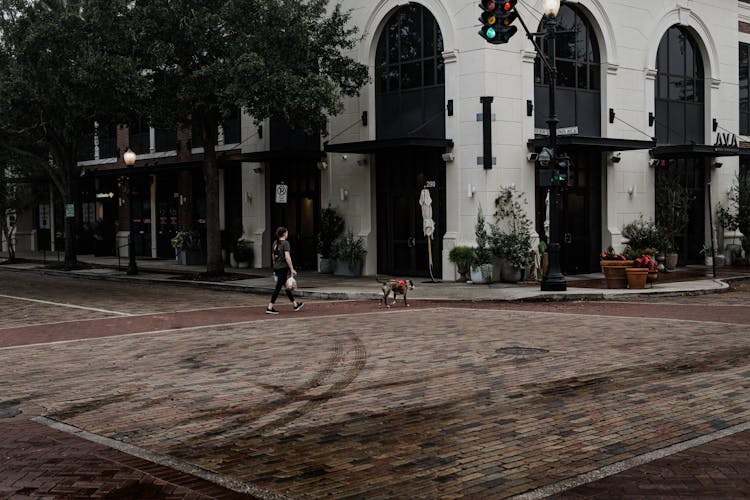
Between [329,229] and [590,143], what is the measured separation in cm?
851

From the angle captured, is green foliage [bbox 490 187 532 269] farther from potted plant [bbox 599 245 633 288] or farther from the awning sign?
the awning sign

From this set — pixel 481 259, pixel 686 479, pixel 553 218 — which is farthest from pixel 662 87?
pixel 686 479

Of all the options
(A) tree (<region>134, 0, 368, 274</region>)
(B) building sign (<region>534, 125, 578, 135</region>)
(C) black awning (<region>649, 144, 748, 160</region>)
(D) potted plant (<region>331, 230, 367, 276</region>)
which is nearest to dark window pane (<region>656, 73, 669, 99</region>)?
(C) black awning (<region>649, 144, 748, 160</region>)

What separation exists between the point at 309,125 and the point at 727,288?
1184 centimetres

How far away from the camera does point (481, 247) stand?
22.6 metres

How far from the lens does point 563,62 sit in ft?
82.7

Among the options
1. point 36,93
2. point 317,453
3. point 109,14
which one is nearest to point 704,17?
point 109,14

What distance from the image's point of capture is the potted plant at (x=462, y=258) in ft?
75.1

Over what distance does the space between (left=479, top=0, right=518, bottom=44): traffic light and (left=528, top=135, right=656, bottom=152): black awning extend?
7.33 metres

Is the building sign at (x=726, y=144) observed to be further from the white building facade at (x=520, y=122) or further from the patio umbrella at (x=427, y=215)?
the patio umbrella at (x=427, y=215)

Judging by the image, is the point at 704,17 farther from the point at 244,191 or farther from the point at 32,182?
the point at 32,182

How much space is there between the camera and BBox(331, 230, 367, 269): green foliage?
25625mm

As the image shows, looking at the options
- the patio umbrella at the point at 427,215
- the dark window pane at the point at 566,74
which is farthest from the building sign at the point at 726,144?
the patio umbrella at the point at 427,215

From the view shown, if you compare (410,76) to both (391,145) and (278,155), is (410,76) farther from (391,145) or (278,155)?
(278,155)
